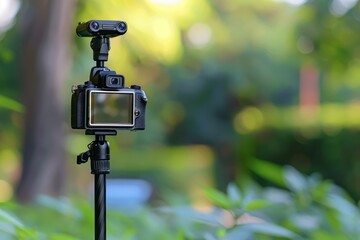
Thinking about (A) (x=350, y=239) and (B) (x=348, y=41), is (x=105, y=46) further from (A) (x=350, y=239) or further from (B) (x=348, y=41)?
(B) (x=348, y=41)

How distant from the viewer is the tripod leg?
1.52 m

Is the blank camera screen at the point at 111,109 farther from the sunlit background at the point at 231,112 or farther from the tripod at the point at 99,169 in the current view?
the sunlit background at the point at 231,112

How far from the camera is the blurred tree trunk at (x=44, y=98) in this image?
5.40 metres

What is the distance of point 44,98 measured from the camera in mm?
5582

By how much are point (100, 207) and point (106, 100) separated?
23 centimetres

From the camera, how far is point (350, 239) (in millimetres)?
2045

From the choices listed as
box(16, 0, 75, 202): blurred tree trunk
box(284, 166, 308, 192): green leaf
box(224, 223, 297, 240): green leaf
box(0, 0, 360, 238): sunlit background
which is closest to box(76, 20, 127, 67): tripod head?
box(224, 223, 297, 240): green leaf

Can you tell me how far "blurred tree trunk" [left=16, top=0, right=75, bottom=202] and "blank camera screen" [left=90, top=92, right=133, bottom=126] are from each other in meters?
3.85

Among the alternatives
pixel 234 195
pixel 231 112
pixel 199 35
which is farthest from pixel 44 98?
pixel 199 35

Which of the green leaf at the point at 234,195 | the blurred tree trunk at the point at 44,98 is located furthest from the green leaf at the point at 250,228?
the blurred tree trunk at the point at 44,98

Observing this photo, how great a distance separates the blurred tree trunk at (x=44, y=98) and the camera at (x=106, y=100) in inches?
149

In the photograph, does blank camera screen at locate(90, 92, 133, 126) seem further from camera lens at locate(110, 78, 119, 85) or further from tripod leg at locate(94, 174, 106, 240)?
tripod leg at locate(94, 174, 106, 240)

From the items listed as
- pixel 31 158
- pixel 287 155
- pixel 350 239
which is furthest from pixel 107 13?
pixel 287 155

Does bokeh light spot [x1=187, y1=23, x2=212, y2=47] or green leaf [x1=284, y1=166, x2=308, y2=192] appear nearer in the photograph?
green leaf [x1=284, y1=166, x2=308, y2=192]
